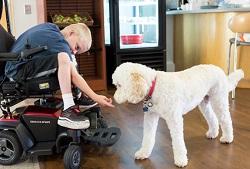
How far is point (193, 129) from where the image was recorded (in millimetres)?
2570

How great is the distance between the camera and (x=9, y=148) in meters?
2.01

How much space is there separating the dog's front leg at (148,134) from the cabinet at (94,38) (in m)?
1.92

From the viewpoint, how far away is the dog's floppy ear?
1.75 m

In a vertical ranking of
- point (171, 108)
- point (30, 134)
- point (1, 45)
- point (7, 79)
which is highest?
point (1, 45)

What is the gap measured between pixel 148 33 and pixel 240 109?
1874mm

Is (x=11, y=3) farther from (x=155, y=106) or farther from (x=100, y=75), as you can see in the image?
(x=155, y=106)

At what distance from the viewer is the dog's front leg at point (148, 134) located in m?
1.99

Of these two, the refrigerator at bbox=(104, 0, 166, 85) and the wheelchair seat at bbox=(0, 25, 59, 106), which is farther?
the refrigerator at bbox=(104, 0, 166, 85)

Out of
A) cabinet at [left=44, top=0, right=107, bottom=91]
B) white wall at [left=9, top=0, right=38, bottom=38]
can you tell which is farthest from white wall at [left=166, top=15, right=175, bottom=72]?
white wall at [left=9, top=0, right=38, bottom=38]

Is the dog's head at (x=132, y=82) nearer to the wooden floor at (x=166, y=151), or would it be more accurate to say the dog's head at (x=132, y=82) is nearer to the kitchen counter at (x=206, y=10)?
the wooden floor at (x=166, y=151)

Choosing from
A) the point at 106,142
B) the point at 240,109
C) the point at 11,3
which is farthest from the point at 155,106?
the point at 11,3

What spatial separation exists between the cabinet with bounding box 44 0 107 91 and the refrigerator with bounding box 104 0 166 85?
0.19 meters

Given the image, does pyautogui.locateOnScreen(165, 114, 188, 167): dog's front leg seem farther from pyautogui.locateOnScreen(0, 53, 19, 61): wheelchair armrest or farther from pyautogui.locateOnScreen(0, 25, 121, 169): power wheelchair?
pyautogui.locateOnScreen(0, 53, 19, 61): wheelchair armrest

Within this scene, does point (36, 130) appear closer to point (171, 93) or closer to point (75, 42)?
point (75, 42)
